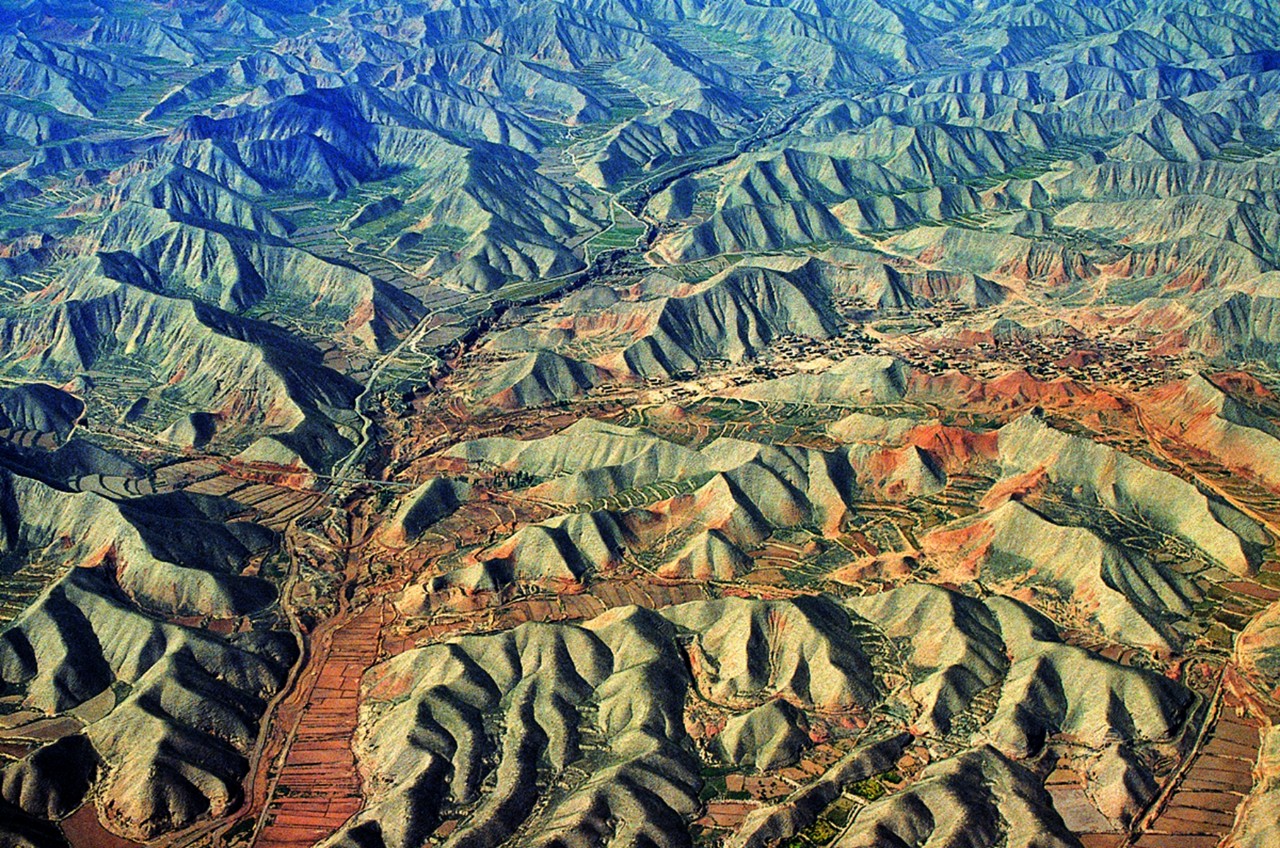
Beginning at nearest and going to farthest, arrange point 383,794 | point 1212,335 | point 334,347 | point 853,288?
point 383,794 < point 1212,335 < point 334,347 < point 853,288

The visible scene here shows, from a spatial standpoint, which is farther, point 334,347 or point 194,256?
point 194,256

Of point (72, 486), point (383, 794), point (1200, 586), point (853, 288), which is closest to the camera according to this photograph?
point (383, 794)

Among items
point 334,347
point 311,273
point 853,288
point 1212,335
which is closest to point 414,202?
point 311,273

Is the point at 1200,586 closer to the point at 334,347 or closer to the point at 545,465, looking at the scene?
the point at 545,465

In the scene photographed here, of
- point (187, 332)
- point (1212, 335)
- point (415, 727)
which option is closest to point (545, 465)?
point (415, 727)

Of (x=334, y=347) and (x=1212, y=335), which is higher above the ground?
(x=1212, y=335)

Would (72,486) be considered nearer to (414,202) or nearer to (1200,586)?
(1200,586)
